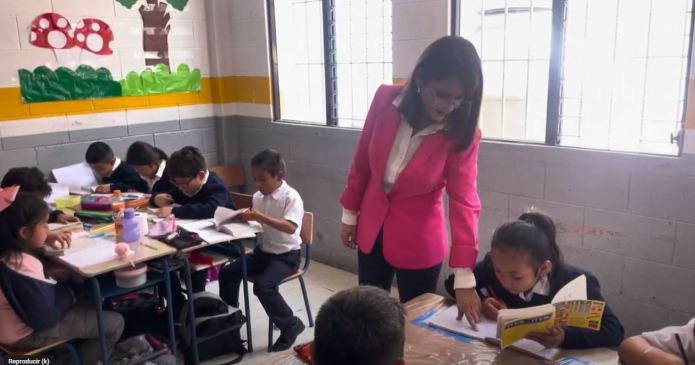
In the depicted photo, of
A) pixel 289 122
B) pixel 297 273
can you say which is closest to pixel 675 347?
pixel 297 273

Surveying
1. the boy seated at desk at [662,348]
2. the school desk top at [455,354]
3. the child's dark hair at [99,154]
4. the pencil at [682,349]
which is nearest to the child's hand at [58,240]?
the child's dark hair at [99,154]

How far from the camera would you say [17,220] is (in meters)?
2.12

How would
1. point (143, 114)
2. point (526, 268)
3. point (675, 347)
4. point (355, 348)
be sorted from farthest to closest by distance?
point (143, 114), point (526, 268), point (675, 347), point (355, 348)

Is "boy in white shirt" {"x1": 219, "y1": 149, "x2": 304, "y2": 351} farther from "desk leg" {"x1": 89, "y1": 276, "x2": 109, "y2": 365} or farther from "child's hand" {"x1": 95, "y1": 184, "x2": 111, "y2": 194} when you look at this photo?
"child's hand" {"x1": 95, "y1": 184, "x2": 111, "y2": 194}

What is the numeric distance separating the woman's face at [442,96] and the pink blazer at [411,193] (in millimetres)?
89

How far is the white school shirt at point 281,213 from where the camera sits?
282cm

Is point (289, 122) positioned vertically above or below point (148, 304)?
above

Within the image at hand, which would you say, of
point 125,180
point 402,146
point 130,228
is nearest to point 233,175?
point 125,180

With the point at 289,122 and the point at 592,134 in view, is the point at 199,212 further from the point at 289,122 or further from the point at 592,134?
the point at 592,134

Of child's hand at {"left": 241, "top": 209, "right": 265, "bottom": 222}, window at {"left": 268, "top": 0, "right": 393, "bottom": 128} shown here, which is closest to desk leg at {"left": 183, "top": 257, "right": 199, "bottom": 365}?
child's hand at {"left": 241, "top": 209, "right": 265, "bottom": 222}

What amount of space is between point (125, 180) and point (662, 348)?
10.4ft

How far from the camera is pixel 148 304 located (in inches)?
117

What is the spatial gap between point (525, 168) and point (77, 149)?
9.82 ft

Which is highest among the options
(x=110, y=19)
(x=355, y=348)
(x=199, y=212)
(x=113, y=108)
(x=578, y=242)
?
(x=110, y=19)
